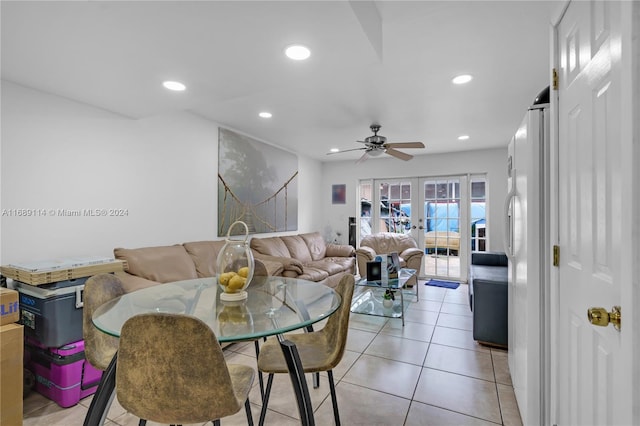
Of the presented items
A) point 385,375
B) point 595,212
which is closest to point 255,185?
point 385,375

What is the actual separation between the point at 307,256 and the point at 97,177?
320cm

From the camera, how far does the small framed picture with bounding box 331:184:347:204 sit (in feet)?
21.4

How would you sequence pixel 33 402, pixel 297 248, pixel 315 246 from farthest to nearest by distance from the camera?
pixel 315 246
pixel 297 248
pixel 33 402

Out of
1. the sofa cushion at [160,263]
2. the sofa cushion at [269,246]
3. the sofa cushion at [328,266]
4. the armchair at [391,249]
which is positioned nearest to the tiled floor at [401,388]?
the sofa cushion at [160,263]

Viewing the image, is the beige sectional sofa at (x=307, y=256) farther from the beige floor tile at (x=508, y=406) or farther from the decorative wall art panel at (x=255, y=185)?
the beige floor tile at (x=508, y=406)

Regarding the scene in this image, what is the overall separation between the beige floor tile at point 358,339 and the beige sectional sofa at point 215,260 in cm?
102

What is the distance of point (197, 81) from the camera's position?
2219 millimetres

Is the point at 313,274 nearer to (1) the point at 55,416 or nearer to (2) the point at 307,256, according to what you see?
(2) the point at 307,256

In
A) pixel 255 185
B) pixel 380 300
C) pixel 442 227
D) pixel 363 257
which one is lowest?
pixel 380 300

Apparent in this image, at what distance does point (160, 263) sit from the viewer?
2799 millimetres

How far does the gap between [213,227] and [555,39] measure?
11.9 feet

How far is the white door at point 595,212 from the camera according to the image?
712 millimetres

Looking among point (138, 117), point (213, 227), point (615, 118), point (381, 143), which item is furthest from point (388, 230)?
point (615, 118)

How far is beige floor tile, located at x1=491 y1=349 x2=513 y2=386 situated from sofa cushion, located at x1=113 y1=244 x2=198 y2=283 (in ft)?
9.12
